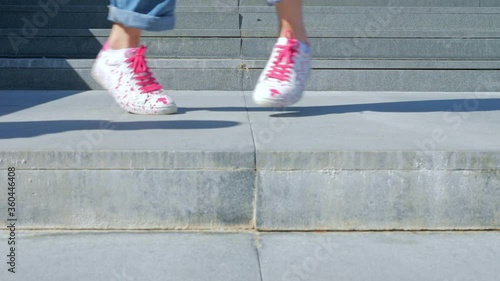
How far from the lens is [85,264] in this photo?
224cm

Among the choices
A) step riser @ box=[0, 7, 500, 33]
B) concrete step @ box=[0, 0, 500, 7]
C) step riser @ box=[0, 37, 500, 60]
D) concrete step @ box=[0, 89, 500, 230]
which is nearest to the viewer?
concrete step @ box=[0, 89, 500, 230]

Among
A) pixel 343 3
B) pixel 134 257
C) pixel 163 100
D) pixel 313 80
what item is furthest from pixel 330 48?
pixel 134 257

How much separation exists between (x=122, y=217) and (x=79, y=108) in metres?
1.32

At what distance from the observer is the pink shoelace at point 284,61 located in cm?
328

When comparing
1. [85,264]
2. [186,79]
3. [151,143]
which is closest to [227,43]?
[186,79]

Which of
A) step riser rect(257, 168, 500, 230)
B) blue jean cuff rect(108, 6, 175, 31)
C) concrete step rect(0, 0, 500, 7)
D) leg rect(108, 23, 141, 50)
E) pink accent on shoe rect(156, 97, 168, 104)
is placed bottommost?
step riser rect(257, 168, 500, 230)

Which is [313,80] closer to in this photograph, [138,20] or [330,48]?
[330,48]

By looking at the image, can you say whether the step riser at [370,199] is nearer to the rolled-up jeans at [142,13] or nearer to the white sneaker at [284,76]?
the white sneaker at [284,76]

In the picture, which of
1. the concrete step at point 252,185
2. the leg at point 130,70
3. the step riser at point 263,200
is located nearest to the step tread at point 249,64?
the leg at point 130,70

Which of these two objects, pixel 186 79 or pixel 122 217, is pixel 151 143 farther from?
pixel 186 79

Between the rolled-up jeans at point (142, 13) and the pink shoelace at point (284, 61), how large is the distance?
0.49 metres

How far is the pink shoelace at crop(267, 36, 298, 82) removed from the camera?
129 inches

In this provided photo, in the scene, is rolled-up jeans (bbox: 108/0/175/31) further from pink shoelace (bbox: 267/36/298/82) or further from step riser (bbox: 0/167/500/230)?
step riser (bbox: 0/167/500/230)

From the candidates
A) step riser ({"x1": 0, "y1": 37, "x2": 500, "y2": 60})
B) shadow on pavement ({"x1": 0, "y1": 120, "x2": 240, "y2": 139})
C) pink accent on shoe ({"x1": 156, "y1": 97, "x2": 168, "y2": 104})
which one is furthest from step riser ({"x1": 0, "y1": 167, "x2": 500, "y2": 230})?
step riser ({"x1": 0, "y1": 37, "x2": 500, "y2": 60})
